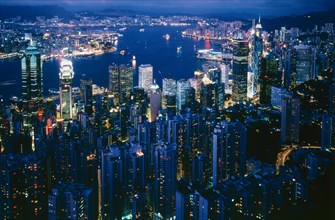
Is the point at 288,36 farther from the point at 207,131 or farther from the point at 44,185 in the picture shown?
the point at 44,185

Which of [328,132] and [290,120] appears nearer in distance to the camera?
[328,132]

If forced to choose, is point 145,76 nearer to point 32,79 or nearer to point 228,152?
point 32,79

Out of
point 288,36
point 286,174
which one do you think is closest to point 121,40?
point 288,36

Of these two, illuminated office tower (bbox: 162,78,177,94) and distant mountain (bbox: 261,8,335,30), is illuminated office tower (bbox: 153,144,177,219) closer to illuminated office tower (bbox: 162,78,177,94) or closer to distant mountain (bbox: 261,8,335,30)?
distant mountain (bbox: 261,8,335,30)

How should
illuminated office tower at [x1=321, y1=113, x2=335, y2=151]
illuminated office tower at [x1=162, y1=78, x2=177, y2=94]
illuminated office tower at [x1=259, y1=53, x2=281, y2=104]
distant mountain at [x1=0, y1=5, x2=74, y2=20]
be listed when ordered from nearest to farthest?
1. distant mountain at [x1=0, y1=5, x2=74, y2=20]
2. illuminated office tower at [x1=321, y1=113, x2=335, y2=151]
3. illuminated office tower at [x1=162, y1=78, x2=177, y2=94]
4. illuminated office tower at [x1=259, y1=53, x2=281, y2=104]

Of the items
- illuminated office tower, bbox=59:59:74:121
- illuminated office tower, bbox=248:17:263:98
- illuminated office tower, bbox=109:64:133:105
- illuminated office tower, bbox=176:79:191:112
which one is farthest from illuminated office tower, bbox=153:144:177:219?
illuminated office tower, bbox=248:17:263:98

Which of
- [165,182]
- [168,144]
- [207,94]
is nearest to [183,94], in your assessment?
[207,94]
